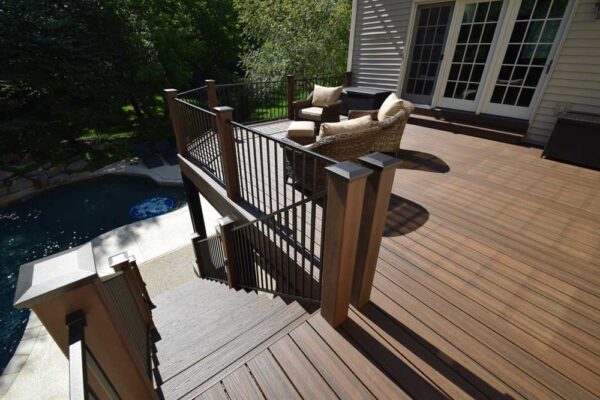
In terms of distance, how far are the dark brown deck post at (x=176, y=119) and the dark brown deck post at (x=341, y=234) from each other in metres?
3.60

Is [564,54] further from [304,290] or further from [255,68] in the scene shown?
[255,68]

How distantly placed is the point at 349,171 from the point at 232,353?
1.62 m

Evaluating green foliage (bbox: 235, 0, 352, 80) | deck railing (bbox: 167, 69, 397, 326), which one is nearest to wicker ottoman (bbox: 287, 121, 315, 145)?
deck railing (bbox: 167, 69, 397, 326)

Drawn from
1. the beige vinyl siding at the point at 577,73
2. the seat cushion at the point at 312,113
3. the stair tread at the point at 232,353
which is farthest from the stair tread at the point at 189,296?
the beige vinyl siding at the point at 577,73

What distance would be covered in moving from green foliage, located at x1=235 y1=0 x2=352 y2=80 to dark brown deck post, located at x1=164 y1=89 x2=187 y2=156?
23.6 feet

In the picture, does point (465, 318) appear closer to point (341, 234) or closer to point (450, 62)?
point (341, 234)

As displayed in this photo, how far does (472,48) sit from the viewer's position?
5227 mm

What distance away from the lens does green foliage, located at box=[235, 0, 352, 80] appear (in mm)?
9664

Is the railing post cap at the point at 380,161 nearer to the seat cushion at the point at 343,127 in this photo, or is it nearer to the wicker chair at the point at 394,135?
the seat cushion at the point at 343,127

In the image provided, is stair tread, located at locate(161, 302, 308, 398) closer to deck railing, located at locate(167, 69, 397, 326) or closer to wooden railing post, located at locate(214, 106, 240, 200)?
deck railing, located at locate(167, 69, 397, 326)

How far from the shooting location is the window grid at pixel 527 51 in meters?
4.32

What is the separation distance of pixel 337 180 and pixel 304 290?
1322 mm

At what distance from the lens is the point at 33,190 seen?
356 inches

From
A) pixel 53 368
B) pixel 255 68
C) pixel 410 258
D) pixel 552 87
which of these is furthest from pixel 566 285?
pixel 255 68
